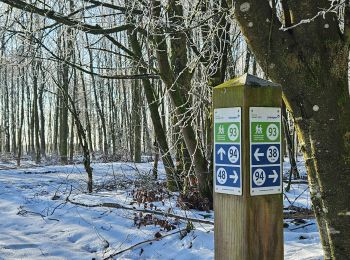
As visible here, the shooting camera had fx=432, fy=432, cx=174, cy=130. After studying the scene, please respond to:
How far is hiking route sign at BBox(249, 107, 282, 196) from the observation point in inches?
79.4

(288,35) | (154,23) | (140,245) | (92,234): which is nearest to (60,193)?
(92,234)

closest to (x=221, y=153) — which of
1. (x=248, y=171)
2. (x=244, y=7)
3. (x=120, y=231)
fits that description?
(x=248, y=171)

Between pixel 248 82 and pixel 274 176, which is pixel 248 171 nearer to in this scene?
pixel 274 176

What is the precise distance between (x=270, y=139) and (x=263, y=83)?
0.90 ft

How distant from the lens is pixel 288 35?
290 cm

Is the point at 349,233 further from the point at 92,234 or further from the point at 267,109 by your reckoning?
the point at 92,234

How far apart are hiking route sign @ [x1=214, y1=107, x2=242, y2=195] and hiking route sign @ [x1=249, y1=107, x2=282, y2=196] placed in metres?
0.06

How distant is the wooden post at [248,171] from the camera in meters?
2.01

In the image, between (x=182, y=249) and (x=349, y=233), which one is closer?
(x=349, y=233)

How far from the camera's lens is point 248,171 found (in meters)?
2.00

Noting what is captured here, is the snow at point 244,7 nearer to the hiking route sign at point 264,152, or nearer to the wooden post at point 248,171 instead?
the wooden post at point 248,171

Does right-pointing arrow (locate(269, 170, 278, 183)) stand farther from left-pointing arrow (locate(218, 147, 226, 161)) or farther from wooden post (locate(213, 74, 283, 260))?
left-pointing arrow (locate(218, 147, 226, 161))

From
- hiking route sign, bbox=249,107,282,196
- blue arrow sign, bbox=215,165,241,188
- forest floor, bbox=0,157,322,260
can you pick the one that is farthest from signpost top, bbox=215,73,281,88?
forest floor, bbox=0,157,322,260

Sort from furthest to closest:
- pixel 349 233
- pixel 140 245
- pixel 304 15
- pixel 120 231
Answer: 1. pixel 120 231
2. pixel 140 245
3. pixel 304 15
4. pixel 349 233
